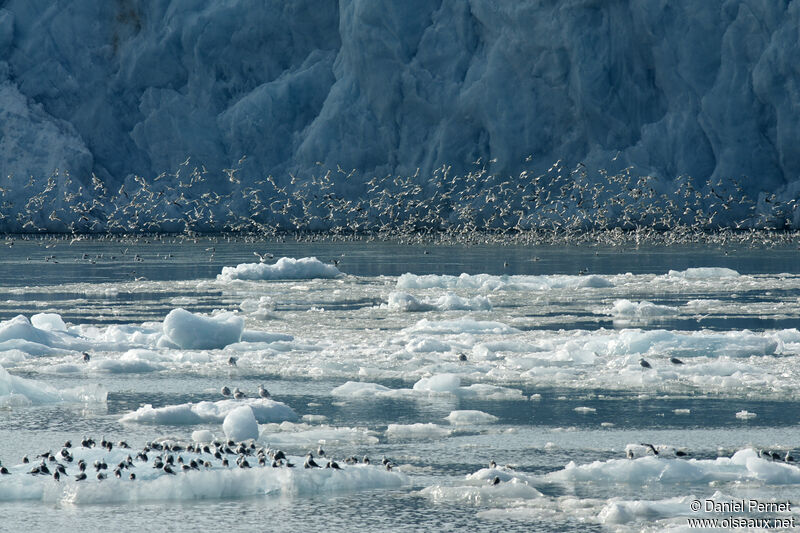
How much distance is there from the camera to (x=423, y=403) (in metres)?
13.9

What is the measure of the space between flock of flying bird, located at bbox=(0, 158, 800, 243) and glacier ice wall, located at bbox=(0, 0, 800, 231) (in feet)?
2.74

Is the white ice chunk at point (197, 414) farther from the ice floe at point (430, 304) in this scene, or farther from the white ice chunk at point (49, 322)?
the ice floe at point (430, 304)

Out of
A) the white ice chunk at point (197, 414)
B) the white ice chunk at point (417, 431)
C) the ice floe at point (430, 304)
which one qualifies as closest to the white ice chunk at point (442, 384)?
the white ice chunk at point (197, 414)

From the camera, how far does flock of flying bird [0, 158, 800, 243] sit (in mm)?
53062

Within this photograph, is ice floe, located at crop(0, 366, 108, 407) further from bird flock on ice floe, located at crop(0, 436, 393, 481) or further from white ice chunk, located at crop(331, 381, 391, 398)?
bird flock on ice floe, located at crop(0, 436, 393, 481)

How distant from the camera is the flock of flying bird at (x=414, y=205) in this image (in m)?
53.1

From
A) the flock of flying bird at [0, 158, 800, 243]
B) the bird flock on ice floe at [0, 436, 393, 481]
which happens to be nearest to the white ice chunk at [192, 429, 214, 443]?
the bird flock on ice floe at [0, 436, 393, 481]

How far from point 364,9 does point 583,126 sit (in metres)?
12.4

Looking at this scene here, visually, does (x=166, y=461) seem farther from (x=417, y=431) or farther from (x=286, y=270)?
(x=286, y=270)

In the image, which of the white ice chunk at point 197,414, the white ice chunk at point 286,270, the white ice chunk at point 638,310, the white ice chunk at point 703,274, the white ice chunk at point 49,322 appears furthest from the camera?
the white ice chunk at point 286,270

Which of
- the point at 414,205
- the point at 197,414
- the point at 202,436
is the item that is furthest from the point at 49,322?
the point at 414,205

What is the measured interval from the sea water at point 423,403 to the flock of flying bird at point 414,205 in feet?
77.9

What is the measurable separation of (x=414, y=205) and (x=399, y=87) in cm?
600

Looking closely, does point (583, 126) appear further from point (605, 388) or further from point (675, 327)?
point (605, 388)
